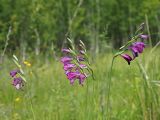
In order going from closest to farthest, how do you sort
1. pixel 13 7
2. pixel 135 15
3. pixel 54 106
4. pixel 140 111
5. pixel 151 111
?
pixel 151 111 → pixel 140 111 → pixel 54 106 → pixel 13 7 → pixel 135 15

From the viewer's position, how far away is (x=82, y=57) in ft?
5.65

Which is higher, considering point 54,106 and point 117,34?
point 117,34

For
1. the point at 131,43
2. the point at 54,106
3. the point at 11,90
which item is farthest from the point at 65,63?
the point at 11,90

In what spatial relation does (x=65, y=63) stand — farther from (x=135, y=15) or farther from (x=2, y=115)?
(x=135, y=15)

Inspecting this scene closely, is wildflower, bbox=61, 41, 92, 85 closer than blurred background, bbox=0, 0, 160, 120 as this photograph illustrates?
Yes

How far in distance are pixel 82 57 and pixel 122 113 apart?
54.7 inches

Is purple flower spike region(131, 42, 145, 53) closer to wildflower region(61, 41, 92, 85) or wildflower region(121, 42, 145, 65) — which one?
wildflower region(121, 42, 145, 65)

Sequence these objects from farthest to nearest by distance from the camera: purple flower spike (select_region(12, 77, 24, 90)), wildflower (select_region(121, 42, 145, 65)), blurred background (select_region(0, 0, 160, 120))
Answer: blurred background (select_region(0, 0, 160, 120)) < purple flower spike (select_region(12, 77, 24, 90)) < wildflower (select_region(121, 42, 145, 65))

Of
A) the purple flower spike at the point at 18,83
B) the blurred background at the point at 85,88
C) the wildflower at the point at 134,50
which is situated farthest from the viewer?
the blurred background at the point at 85,88

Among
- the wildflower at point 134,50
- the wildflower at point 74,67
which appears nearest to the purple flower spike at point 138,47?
the wildflower at point 134,50

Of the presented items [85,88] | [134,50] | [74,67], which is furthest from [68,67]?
[85,88]

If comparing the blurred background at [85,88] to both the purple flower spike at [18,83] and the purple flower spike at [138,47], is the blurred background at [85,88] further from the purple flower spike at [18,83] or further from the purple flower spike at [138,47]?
the purple flower spike at [138,47]

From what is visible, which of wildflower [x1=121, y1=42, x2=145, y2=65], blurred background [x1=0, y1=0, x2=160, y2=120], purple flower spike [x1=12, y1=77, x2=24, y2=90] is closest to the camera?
wildflower [x1=121, y1=42, x2=145, y2=65]

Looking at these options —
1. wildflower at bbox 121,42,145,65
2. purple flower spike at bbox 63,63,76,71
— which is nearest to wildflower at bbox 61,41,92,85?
purple flower spike at bbox 63,63,76,71
